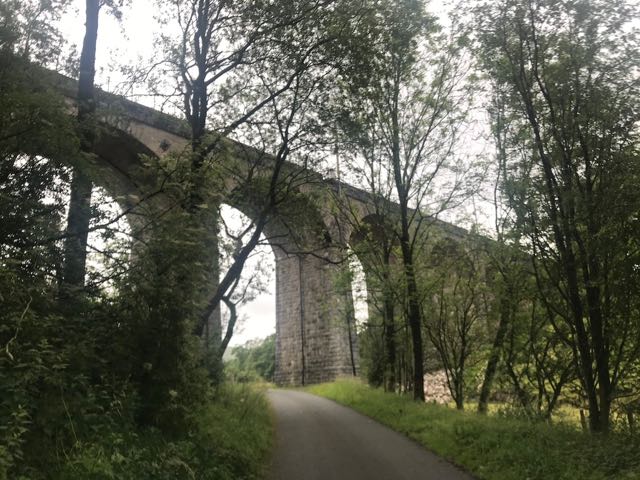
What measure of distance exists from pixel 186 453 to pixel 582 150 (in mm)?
7382

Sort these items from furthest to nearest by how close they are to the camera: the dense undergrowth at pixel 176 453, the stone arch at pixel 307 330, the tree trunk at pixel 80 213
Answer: the stone arch at pixel 307 330
the tree trunk at pixel 80 213
the dense undergrowth at pixel 176 453

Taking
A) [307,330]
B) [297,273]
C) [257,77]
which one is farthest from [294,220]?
[297,273]

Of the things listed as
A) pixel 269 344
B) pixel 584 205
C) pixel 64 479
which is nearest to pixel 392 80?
pixel 584 205

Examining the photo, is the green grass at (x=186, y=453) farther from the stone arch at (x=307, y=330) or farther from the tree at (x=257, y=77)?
the stone arch at (x=307, y=330)

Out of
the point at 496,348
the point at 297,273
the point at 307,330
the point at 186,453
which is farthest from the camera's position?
the point at 297,273

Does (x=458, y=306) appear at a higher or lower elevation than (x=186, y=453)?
higher

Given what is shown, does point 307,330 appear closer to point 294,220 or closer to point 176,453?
point 294,220

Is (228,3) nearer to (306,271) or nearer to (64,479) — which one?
(64,479)

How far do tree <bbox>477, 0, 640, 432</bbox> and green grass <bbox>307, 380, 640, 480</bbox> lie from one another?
4.57 feet

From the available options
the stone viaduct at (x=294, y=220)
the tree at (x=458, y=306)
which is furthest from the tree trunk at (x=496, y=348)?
the stone viaduct at (x=294, y=220)

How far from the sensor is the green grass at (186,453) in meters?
3.88

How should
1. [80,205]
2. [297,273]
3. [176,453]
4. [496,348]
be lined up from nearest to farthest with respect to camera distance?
[176,453]
[80,205]
[496,348]
[297,273]

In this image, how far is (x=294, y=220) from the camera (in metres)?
10.7

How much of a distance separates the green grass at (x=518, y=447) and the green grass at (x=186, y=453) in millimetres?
2905
